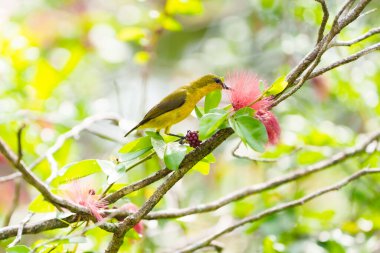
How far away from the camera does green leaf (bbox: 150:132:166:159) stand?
60.6 inches

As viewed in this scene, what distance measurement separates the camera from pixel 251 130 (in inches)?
58.1

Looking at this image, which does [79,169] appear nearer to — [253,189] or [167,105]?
[167,105]

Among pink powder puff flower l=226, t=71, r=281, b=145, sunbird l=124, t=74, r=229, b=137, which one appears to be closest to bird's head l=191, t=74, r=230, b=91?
sunbird l=124, t=74, r=229, b=137

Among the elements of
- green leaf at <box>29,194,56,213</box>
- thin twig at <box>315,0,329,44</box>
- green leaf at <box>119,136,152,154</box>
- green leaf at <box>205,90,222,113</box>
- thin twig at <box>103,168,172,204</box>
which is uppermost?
thin twig at <box>315,0,329,44</box>

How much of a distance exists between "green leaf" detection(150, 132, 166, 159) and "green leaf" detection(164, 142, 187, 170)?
0.9 inches

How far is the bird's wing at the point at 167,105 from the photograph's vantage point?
78.2 inches

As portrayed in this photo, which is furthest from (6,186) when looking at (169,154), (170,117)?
(169,154)

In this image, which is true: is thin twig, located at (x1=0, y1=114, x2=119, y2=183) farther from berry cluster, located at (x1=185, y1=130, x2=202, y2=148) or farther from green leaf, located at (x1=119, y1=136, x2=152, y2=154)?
berry cluster, located at (x1=185, y1=130, x2=202, y2=148)

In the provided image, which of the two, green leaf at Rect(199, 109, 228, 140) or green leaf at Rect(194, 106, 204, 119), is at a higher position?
green leaf at Rect(194, 106, 204, 119)

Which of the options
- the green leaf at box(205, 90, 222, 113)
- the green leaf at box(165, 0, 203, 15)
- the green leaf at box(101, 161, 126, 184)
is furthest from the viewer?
the green leaf at box(165, 0, 203, 15)

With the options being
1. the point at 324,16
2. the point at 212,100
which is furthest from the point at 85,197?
the point at 324,16

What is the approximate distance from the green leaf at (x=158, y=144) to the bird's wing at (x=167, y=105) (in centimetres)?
36

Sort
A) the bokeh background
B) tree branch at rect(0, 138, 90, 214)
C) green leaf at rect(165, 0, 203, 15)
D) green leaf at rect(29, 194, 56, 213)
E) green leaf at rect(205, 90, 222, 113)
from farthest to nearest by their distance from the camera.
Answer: green leaf at rect(165, 0, 203, 15)
the bokeh background
green leaf at rect(205, 90, 222, 113)
green leaf at rect(29, 194, 56, 213)
tree branch at rect(0, 138, 90, 214)

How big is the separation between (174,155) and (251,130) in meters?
0.20
